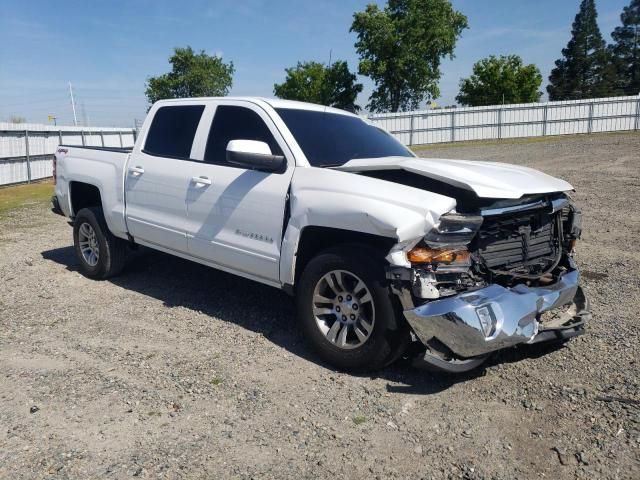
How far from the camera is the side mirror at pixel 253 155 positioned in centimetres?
417

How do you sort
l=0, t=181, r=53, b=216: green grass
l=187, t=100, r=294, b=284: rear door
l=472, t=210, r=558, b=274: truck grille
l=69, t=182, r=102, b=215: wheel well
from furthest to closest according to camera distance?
l=0, t=181, r=53, b=216: green grass → l=69, t=182, r=102, b=215: wheel well → l=187, t=100, r=294, b=284: rear door → l=472, t=210, r=558, b=274: truck grille

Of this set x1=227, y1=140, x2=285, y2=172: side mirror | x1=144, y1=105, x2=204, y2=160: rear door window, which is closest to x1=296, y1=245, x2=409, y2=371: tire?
x1=227, y1=140, x2=285, y2=172: side mirror

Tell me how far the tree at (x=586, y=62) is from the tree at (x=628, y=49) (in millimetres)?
2132

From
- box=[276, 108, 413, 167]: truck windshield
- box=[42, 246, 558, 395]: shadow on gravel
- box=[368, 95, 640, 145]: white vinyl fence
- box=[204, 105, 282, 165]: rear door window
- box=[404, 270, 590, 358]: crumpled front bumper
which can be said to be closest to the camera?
box=[404, 270, 590, 358]: crumpled front bumper

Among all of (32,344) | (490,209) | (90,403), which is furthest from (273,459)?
(32,344)

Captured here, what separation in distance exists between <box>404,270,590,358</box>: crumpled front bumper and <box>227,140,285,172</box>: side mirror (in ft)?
5.23

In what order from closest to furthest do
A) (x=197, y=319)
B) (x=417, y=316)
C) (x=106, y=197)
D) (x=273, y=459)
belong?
(x=273, y=459) < (x=417, y=316) < (x=197, y=319) < (x=106, y=197)

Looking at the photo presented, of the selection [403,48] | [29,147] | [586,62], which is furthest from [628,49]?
[29,147]

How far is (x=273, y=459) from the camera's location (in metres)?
2.98

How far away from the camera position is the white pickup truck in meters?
3.49

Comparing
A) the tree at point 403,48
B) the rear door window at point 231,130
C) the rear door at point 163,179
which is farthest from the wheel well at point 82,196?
the tree at point 403,48

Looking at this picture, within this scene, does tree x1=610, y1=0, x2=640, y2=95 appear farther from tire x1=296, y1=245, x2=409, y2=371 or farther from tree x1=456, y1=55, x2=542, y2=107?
tire x1=296, y1=245, x2=409, y2=371

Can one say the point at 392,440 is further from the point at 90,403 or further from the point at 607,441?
the point at 90,403

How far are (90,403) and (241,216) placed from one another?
5.86 ft
